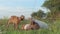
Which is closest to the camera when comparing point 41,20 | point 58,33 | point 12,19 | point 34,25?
point 58,33

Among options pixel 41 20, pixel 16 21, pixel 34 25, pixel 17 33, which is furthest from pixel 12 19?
pixel 17 33

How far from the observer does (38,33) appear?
4305 mm

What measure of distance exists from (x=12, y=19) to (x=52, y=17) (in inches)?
87.6

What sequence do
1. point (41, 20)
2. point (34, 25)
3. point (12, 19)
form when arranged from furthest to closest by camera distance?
point (12, 19), point (41, 20), point (34, 25)

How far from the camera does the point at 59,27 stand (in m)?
4.45

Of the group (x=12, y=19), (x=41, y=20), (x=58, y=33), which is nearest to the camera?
(x=58, y=33)

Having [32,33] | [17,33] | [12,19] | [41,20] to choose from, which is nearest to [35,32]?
[32,33]

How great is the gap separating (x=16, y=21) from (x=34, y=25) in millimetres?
2162

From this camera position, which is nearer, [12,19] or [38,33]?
[38,33]

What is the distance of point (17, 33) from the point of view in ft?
14.4

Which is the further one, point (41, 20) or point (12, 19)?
point (12, 19)

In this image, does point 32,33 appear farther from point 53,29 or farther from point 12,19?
point 12,19

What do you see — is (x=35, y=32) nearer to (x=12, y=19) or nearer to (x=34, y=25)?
(x=34, y=25)

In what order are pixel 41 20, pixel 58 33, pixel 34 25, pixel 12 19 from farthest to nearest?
pixel 12 19 < pixel 41 20 < pixel 34 25 < pixel 58 33
